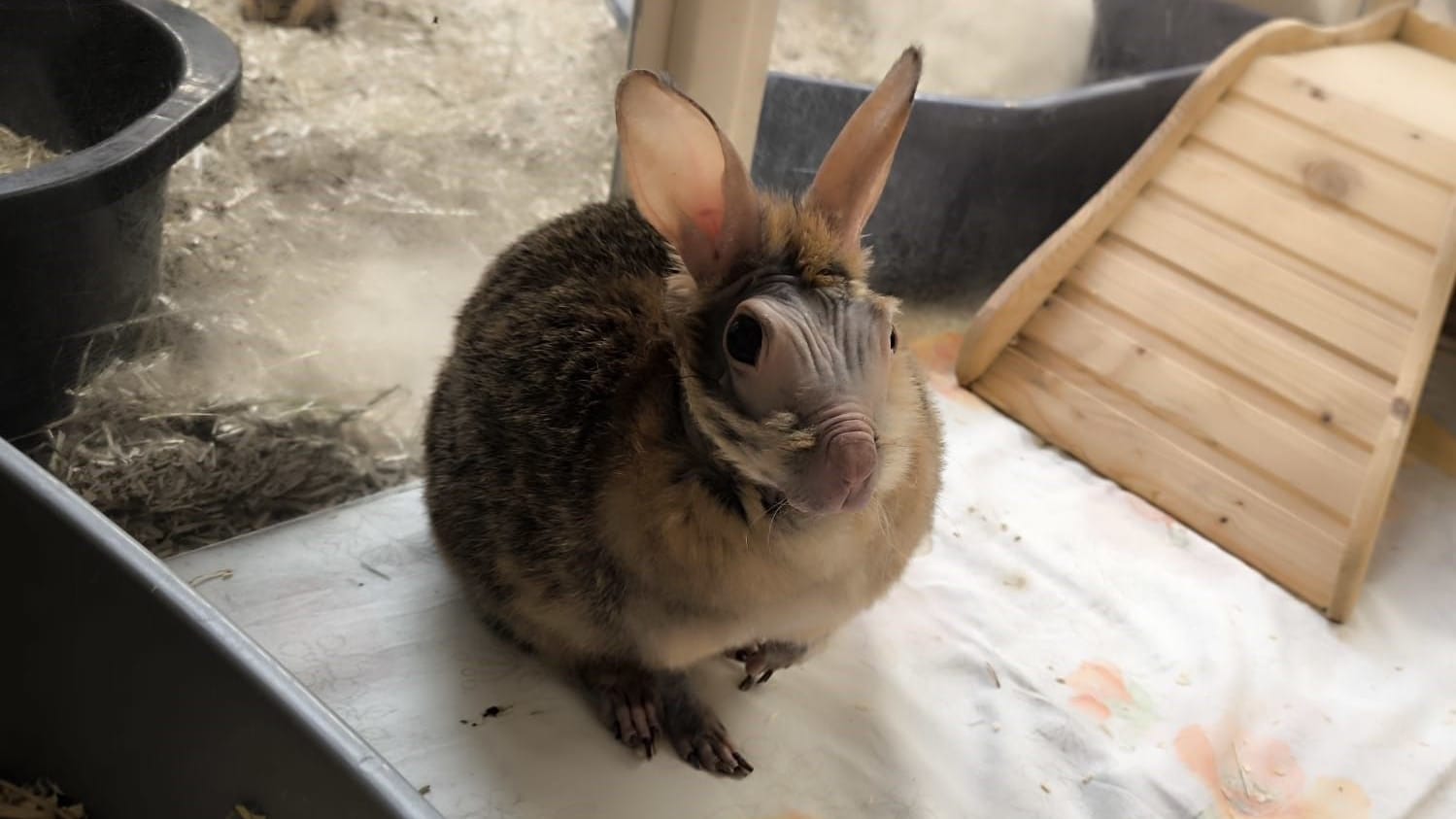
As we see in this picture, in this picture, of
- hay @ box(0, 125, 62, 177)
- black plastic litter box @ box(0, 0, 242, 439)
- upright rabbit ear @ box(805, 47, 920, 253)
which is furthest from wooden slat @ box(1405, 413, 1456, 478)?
hay @ box(0, 125, 62, 177)

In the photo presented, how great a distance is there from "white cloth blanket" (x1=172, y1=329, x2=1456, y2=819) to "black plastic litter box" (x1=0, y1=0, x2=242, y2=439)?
1.06ft

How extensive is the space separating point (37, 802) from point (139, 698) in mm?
196

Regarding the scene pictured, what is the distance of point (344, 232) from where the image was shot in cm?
185

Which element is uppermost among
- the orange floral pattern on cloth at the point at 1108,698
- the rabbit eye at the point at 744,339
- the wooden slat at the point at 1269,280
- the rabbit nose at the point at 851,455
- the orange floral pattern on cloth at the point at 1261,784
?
the rabbit eye at the point at 744,339

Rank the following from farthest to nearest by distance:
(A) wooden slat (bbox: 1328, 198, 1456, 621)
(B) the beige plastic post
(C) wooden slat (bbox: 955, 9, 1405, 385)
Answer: (C) wooden slat (bbox: 955, 9, 1405, 385)
(A) wooden slat (bbox: 1328, 198, 1456, 621)
(B) the beige plastic post

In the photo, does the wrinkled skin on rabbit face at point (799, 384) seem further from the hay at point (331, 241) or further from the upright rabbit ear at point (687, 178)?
the hay at point (331, 241)

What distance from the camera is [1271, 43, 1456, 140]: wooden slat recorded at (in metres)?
2.34

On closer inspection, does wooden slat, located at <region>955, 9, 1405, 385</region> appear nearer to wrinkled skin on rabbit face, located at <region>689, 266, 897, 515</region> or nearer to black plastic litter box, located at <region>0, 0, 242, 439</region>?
wrinkled skin on rabbit face, located at <region>689, 266, 897, 515</region>

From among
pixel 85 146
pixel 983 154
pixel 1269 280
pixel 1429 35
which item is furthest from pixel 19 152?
pixel 1429 35

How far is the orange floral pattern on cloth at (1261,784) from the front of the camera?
1.61 metres

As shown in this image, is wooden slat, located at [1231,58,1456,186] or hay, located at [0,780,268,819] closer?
hay, located at [0,780,268,819]

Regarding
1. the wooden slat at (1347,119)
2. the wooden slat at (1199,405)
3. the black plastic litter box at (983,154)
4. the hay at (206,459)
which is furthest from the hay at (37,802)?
the wooden slat at (1347,119)

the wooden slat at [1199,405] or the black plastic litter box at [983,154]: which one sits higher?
the black plastic litter box at [983,154]

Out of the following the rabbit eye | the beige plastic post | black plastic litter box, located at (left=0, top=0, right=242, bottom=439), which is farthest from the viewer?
the beige plastic post
